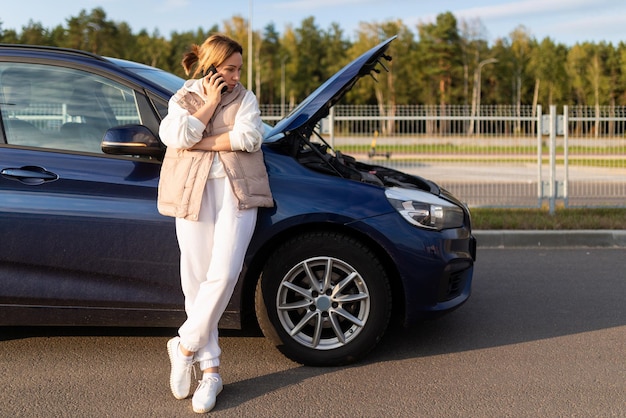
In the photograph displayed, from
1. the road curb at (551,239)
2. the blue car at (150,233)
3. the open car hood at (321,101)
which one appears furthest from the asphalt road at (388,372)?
the road curb at (551,239)

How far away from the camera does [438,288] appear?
3.92 meters

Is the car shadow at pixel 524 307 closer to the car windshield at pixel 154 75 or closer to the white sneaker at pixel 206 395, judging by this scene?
the white sneaker at pixel 206 395

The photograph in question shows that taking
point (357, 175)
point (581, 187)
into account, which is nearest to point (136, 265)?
point (357, 175)

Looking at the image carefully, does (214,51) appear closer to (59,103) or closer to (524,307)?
(59,103)

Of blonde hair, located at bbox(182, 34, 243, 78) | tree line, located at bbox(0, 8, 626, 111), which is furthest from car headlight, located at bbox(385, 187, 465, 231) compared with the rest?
tree line, located at bbox(0, 8, 626, 111)

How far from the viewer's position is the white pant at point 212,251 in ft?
10.9

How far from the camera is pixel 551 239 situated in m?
7.83

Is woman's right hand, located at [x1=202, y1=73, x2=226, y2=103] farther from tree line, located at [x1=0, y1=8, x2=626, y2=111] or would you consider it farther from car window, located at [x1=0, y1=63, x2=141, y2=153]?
tree line, located at [x1=0, y1=8, x2=626, y2=111]

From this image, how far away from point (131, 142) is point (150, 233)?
48 centimetres

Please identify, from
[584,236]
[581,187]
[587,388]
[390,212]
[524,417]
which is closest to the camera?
[524,417]

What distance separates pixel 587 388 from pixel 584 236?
4548 mm

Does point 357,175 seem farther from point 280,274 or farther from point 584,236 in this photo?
point 584,236

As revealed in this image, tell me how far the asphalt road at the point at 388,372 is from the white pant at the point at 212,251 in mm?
397

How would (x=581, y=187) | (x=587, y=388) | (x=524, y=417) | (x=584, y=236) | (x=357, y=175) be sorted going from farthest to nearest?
1. (x=581, y=187)
2. (x=584, y=236)
3. (x=357, y=175)
4. (x=587, y=388)
5. (x=524, y=417)
